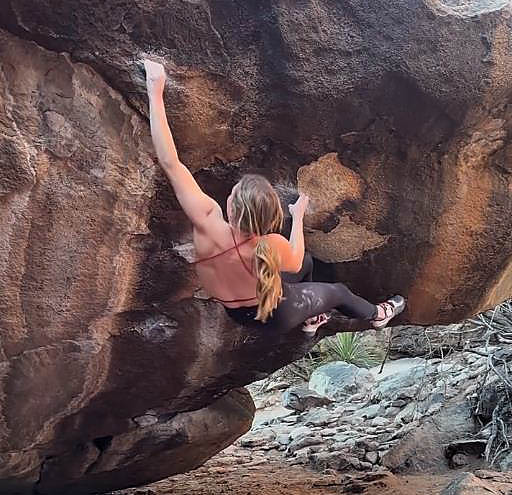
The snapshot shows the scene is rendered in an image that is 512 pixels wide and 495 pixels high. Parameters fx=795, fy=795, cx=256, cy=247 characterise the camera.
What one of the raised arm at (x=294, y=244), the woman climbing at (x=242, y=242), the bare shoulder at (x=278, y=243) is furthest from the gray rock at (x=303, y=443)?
the bare shoulder at (x=278, y=243)

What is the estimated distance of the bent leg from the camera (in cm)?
310

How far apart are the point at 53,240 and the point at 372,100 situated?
1.42 m

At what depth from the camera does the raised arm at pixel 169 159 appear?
269 centimetres

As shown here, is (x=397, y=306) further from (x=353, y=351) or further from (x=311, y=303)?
(x=353, y=351)

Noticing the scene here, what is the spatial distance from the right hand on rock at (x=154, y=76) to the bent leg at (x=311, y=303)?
91 cm

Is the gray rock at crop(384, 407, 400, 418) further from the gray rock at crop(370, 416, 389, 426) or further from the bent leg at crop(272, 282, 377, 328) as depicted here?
the bent leg at crop(272, 282, 377, 328)

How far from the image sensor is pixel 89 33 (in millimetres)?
2801

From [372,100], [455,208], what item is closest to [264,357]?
[455,208]

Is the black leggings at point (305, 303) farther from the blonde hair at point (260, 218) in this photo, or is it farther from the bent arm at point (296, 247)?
the blonde hair at point (260, 218)

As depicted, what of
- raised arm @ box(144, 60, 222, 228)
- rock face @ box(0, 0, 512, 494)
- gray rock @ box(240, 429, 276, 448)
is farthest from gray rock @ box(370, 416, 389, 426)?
raised arm @ box(144, 60, 222, 228)

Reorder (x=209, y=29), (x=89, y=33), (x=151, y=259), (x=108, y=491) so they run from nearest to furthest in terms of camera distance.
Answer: (x=89, y=33) < (x=209, y=29) < (x=151, y=259) < (x=108, y=491)

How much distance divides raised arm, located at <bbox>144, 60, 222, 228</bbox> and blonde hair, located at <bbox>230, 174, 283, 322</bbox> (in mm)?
109

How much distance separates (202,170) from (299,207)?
1.40 feet

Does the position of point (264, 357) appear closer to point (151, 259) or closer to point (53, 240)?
point (151, 259)
